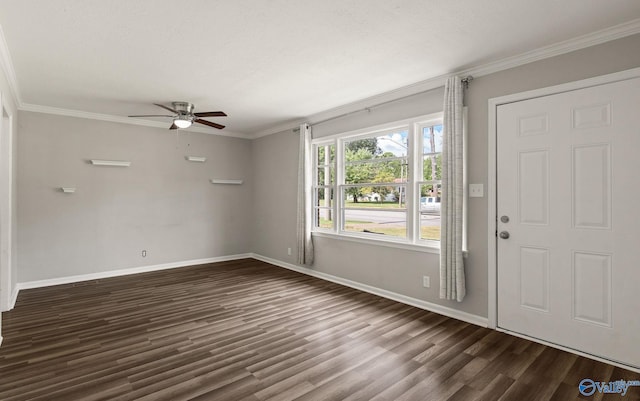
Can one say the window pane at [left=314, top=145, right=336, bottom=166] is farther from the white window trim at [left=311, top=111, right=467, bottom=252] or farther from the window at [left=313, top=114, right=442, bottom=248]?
the white window trim at [left=311, top=111, right=467, bottom=252]

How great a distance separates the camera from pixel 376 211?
15.3 feet

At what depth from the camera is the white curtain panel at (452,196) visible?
3443 millimetres

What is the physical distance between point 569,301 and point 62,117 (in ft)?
22.8

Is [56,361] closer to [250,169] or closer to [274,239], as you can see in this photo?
[274,239]

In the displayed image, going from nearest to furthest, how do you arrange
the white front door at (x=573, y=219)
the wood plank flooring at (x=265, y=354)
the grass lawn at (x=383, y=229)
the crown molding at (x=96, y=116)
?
the wood plank flooring at (x=265, y=354) → the white front door at (x=573, y=219) → the grass lawn at (x=383, y=229) → the crown molding at (x=96, y=116)

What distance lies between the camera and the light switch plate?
3.38m

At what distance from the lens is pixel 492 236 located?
10.8 ft

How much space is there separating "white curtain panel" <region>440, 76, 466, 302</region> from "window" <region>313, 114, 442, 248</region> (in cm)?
29

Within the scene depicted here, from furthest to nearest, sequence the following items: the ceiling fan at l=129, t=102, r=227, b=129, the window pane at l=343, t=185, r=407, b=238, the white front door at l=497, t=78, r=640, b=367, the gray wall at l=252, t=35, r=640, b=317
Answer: the ceiling fan at l=129, t=102, r=227, b=129 → the window pane at l=343, t=185, r=407, b=238 → the gray wall at l=252, t=35, r=640, b=317 → the white front door at l=497, t=78, r=640, b=367

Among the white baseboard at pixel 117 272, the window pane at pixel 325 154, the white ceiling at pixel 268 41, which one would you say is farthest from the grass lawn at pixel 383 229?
the white baseboard at pixel 117 272

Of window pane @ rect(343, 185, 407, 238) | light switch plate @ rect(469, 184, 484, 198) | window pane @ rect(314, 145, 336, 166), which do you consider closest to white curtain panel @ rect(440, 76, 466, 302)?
light switch plate @ rect(469, 184, 484, 198)

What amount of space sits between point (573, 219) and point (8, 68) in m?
5.68

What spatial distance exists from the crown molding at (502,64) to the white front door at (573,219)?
384mm

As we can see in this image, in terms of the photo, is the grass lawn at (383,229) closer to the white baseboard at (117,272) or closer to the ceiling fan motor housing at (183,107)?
the white baseboard at (117,272)
